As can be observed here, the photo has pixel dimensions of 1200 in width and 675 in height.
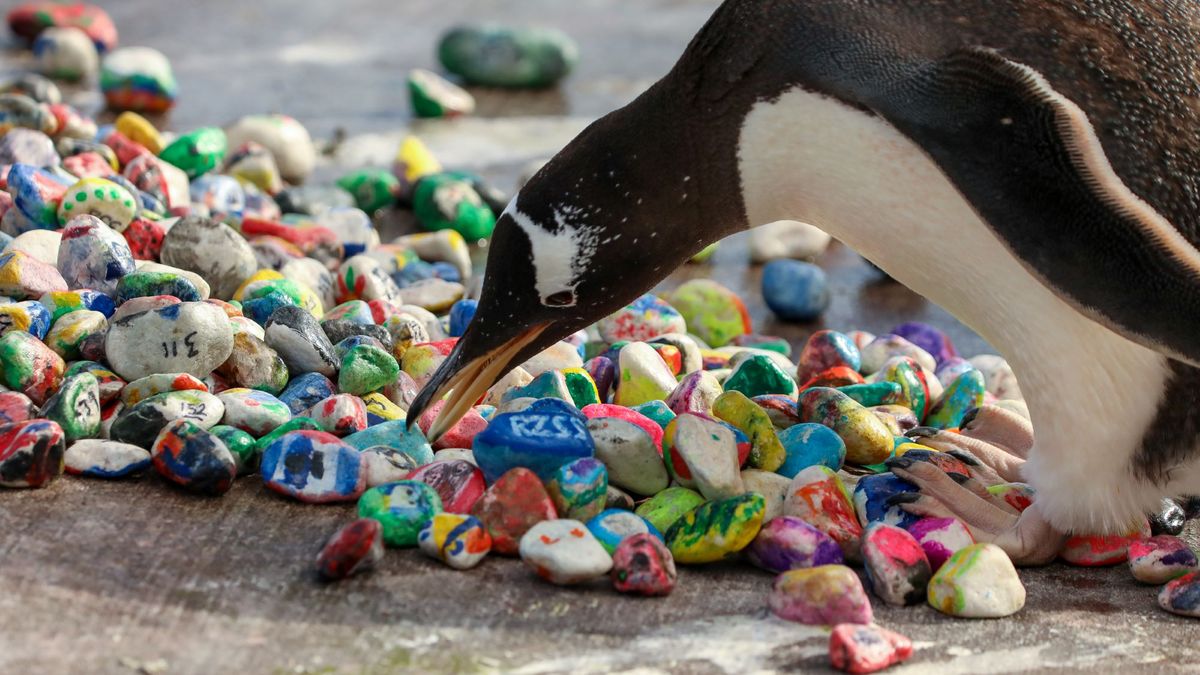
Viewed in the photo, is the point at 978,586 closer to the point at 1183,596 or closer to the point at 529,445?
the point at 1183,596

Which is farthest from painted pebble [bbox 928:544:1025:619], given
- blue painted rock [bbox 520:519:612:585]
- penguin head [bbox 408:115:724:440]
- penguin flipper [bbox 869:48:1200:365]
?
penguin head [bbox 408:115:724:440]

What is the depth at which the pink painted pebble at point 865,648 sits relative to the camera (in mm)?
2107

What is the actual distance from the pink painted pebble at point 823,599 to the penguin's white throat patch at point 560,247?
69 cm

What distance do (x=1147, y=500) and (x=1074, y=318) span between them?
38 centimetres

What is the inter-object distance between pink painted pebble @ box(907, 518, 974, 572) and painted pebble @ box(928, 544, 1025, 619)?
100 millimetres

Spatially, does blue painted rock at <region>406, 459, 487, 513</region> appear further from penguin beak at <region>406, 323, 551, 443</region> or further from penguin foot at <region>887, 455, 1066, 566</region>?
penguin foot at <region>887, 455, 1066, 566</region>

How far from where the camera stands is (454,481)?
2535 mm

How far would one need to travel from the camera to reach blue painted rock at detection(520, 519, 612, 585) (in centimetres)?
228

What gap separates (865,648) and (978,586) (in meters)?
0.31

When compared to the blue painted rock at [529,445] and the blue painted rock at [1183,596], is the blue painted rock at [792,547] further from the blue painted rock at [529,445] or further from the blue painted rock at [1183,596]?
the blue painted rock at [1183,596]

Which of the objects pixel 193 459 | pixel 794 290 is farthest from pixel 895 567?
pixel 794 290

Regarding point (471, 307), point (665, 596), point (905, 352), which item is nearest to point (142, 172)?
point (471, 307)

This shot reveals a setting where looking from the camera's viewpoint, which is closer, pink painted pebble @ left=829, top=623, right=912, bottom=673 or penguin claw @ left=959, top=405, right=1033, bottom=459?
pink painted pebble @ left=829, top=623, right=912, bottom=673

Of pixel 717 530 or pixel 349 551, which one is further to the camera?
pixel 717 530
